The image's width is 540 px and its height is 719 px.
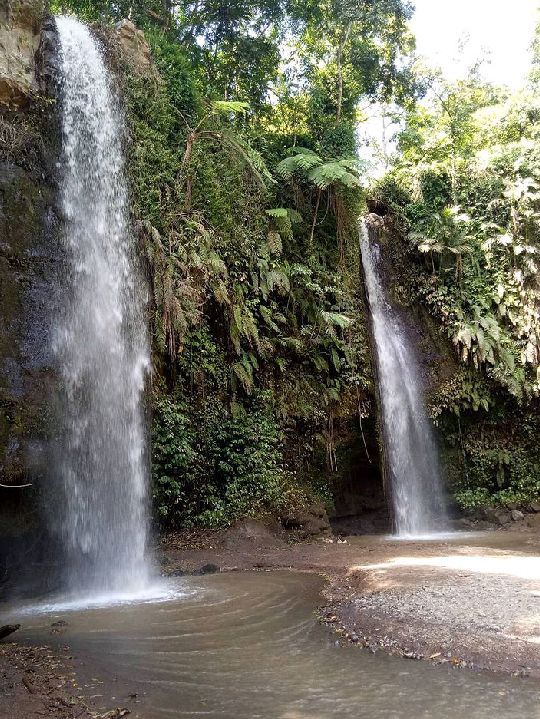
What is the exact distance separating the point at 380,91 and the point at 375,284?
9.81m

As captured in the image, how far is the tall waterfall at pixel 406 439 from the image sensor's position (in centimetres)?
1348

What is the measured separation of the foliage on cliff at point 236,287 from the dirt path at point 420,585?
135 centimetres

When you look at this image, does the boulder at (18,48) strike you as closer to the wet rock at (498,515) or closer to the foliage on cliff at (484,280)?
the foliage on cliff at (484,280)

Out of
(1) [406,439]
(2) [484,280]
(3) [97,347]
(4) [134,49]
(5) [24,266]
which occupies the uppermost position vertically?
(4) [134,49]

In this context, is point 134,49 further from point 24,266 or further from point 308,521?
point 308,521

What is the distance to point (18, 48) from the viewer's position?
432 inches

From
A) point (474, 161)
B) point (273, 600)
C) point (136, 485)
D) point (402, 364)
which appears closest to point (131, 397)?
point (136, 485)

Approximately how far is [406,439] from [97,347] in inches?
310

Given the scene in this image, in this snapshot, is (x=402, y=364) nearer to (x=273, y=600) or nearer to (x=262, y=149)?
(x=262, y=149)

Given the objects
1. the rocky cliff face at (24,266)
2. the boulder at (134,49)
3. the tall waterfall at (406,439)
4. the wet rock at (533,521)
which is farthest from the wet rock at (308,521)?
the boulder at (134,49)

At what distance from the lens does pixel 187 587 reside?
7570 millimetres

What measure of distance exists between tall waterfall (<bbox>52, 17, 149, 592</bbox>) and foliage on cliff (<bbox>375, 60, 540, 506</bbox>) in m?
8.11

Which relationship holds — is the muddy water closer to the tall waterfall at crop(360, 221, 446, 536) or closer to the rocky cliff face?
the rocky cliff face

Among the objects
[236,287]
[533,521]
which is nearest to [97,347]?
[236,287]
